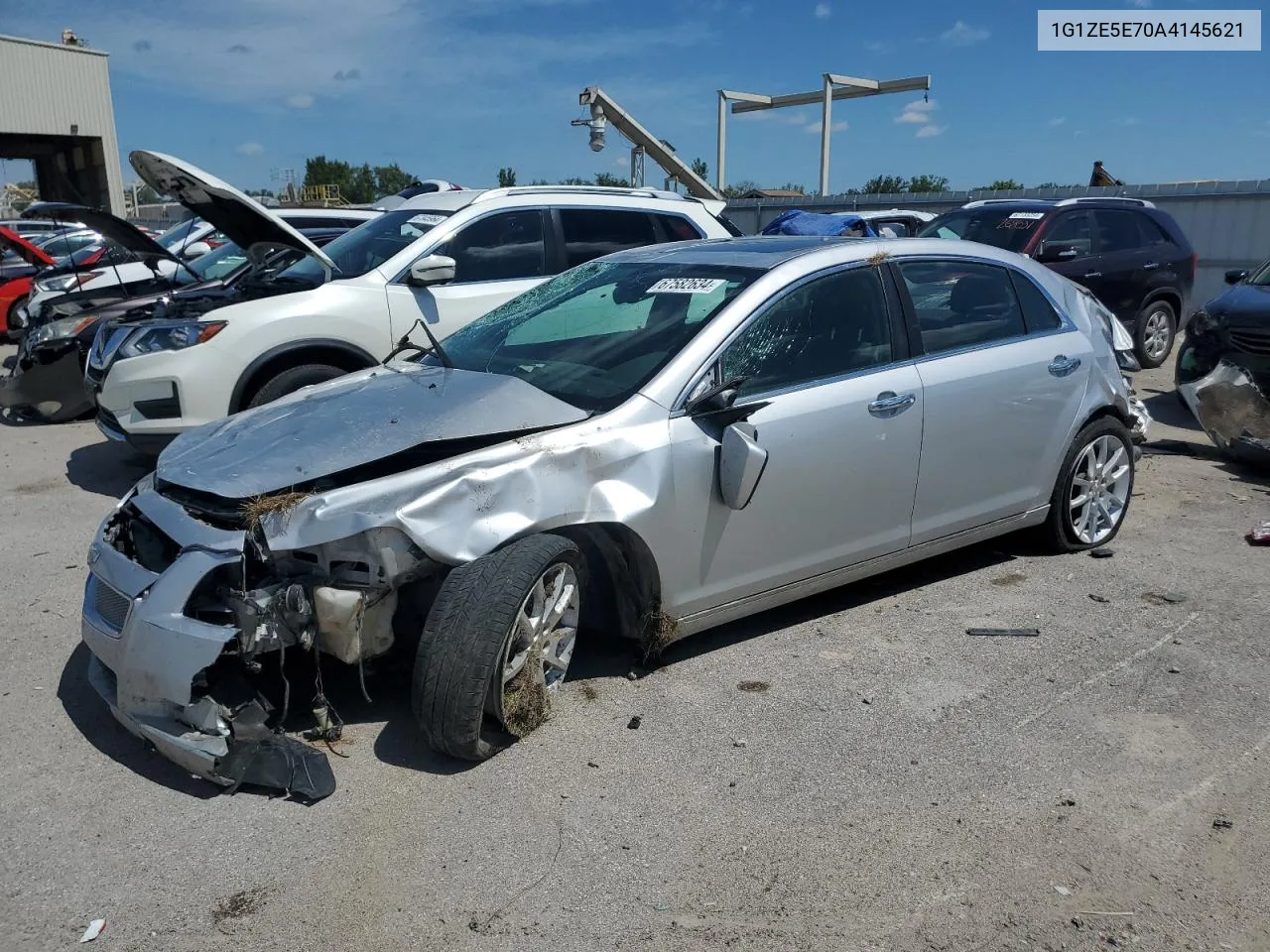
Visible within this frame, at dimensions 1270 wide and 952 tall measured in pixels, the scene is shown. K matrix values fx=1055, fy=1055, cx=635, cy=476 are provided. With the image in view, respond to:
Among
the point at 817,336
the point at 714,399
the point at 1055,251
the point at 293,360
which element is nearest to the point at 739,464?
the point at 714,399

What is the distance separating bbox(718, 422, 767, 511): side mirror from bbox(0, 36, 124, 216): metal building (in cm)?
3524

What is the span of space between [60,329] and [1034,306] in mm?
7342

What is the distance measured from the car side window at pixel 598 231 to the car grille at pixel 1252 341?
435cm

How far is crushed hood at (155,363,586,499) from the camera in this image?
348 cm

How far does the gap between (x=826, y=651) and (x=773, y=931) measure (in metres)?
1.80

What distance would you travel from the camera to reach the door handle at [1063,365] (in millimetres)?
5074

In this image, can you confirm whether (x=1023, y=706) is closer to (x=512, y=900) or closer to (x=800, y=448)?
(x=800, y=448)

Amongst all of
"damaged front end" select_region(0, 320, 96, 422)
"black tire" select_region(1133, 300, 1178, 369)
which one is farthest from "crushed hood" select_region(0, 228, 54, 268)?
"black tire" select_region(1133, 300, 1178, 369)

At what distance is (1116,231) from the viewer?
444 inches

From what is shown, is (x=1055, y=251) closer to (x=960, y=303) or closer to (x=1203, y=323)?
(x=1203, y=323)

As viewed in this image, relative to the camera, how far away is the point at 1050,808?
10.7ft

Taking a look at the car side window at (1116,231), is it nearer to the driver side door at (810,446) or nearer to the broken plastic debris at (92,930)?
the driver side door at (810,446)

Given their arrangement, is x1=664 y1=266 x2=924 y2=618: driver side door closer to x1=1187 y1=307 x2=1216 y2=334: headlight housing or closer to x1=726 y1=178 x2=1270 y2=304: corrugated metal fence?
x1=1187 y1=307 x2=1216 y2=334: headlight housing

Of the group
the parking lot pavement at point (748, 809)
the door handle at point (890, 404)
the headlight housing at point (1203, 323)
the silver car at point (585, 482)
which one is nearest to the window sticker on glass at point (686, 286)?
the silver car at point (585, 482)
